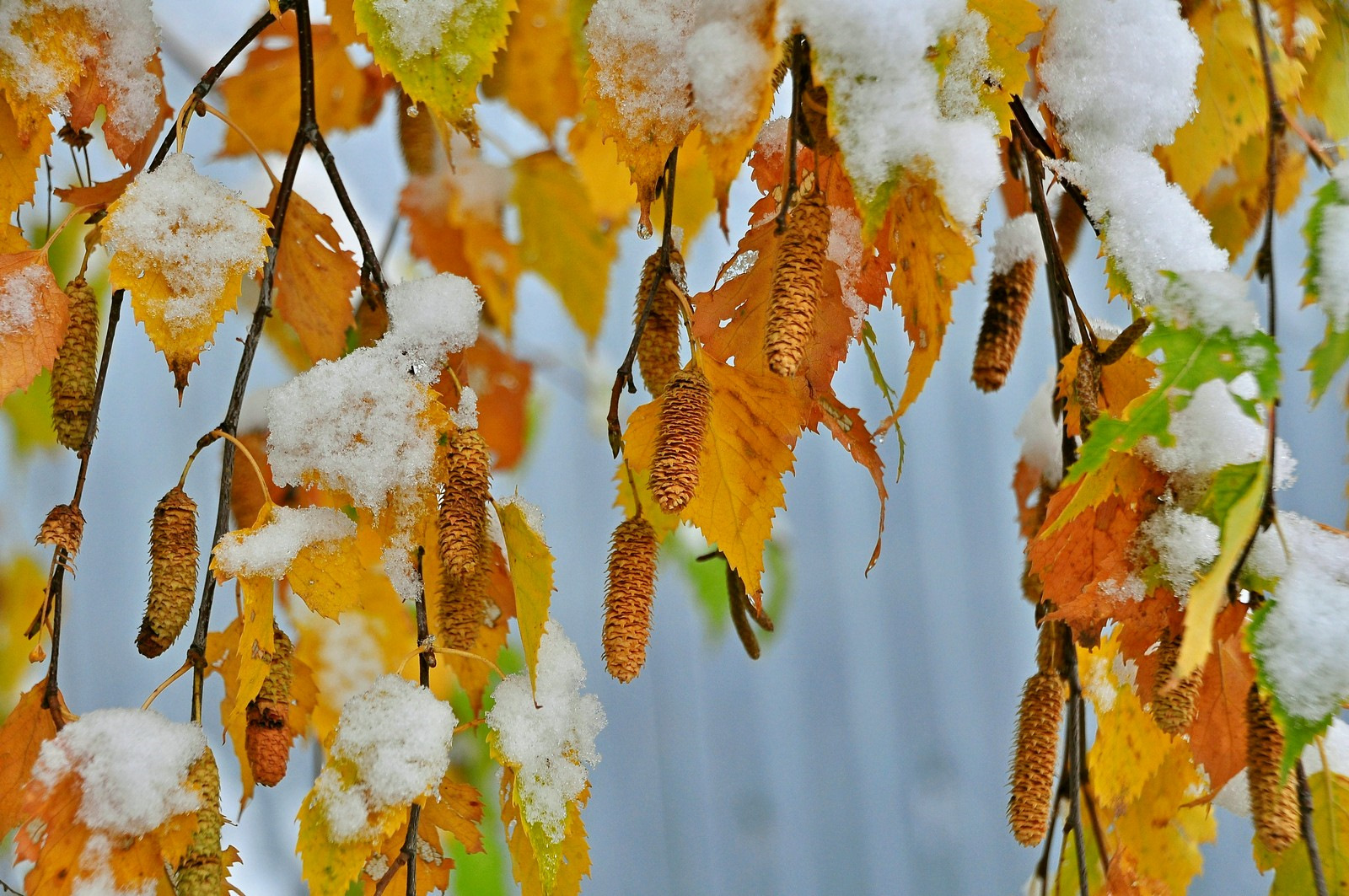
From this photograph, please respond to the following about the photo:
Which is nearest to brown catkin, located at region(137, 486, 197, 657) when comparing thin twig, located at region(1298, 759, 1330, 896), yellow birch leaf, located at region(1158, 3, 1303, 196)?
thin twig, located at region(1298, 759, 1330, 896)

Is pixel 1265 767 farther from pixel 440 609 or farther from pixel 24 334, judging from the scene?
pixel 24 334

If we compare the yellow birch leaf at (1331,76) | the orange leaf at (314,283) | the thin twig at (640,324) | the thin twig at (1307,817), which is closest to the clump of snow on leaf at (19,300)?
the orange leaf at (314,283)

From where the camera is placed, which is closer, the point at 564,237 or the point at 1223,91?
the point at 1223,91

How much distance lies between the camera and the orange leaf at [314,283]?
0.49m

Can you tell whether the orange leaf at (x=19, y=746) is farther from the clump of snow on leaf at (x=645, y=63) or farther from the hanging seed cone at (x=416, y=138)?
the hanging seed cone at (x=416, y=138)

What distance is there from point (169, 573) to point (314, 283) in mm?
175

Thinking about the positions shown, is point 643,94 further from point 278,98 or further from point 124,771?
point 278,98

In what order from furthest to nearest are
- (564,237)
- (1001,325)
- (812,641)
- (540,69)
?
(812,641) → (564,237) → (540,69) → (1001,325)

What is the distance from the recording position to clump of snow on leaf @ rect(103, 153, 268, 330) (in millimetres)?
378

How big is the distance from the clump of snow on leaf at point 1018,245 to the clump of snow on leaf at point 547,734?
0.95 ft

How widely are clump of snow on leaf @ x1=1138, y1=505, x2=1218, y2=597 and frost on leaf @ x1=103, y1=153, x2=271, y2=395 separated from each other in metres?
0.34

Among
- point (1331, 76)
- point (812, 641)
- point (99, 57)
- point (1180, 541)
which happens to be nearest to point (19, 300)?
point (99, 57)

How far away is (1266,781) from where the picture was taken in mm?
354

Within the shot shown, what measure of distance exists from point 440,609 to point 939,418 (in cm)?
127
